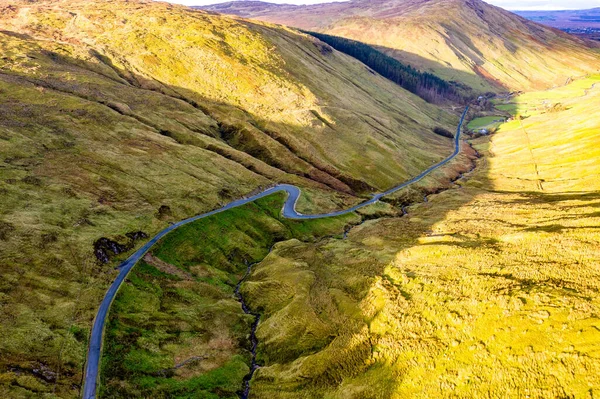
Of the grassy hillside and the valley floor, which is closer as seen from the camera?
the valley floor

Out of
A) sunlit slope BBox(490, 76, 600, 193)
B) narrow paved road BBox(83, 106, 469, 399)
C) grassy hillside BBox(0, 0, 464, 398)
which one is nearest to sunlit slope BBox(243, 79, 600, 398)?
narrow paved road BBox(83, 106, 469, 399)

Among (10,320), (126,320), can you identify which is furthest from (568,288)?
(10,320)

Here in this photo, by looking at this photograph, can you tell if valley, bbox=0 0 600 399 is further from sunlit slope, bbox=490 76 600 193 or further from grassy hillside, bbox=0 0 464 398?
sunlit slope, bbox=490 76 600 193

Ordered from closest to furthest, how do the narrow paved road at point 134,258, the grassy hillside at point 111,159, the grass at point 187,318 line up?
1. the narrow paved road at point 134,258
2. the grass at point 187,318
3. the grassy hillside at point 111,159

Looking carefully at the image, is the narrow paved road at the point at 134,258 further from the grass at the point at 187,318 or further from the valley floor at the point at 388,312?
the valley floor at the point at 388,312

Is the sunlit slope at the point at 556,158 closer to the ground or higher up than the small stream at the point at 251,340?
higher up

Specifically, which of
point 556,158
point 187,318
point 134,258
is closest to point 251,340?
point 187,318

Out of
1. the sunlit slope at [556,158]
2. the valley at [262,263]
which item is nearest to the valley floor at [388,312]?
the valley at [262,263]
